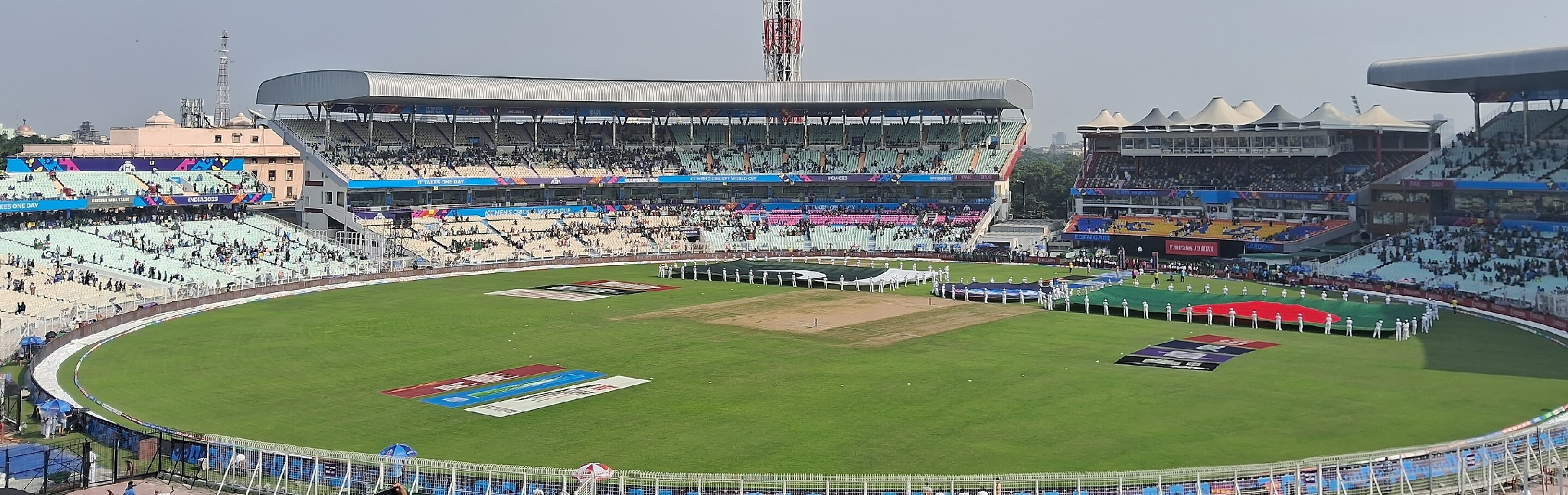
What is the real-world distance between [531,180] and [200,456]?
62941 mm

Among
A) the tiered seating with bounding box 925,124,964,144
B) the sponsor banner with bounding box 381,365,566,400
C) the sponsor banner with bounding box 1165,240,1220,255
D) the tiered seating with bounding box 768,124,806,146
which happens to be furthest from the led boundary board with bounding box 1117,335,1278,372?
the tiered seating with bounding box 768,124,806,146

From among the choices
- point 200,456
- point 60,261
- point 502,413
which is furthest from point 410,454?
point 60,261

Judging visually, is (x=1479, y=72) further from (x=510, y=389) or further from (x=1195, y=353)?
(x=510, y=389)

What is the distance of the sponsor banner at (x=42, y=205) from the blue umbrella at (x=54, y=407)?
40583 mm

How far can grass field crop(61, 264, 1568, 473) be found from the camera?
2853cm

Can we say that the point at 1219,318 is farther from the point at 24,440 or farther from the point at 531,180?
the point at 531,180

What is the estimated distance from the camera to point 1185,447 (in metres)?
28.2

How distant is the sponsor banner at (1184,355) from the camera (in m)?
40.5

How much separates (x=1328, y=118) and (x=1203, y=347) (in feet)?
143

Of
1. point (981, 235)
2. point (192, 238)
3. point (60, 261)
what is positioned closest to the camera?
point (60, 261)

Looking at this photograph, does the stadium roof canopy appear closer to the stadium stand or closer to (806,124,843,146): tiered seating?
the stadium stand

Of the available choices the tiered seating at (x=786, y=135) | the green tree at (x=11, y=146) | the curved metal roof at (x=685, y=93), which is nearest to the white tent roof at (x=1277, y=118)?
the curved metal roof at (x=685, y=93)

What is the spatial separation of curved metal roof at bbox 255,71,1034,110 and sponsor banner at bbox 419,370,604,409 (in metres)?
50.1

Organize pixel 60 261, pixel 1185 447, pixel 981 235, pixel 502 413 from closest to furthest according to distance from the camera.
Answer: pixel 1185 447, pixel 502 413, pixel 60 261, pixel 981 235
